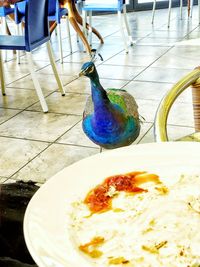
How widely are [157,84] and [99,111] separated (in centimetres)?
219

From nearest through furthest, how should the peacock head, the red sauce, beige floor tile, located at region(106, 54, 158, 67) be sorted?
1. the red sauce
2. the peacock head
3. beige floor tile, located at region(106, 54, 158, 67)

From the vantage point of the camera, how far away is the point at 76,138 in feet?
8.87

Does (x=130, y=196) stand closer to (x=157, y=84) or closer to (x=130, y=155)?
(x=130, y=155)

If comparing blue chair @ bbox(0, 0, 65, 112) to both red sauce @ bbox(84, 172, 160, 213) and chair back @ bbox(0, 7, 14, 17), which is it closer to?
chair back @ bbox(0, 7, 14, 17)

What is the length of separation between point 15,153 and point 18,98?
3.39 feet

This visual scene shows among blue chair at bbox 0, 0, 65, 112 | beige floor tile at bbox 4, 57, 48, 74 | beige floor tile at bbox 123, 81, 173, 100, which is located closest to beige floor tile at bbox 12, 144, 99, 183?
blue chair at bbox 0, 0, 65, 112

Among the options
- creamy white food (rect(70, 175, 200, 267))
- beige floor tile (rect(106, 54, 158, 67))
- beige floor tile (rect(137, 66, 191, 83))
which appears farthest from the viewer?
beige floor tile (rect(106, 54, 158, 67))

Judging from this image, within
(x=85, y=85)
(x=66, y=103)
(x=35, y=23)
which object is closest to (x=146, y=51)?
(x=85, y=85)

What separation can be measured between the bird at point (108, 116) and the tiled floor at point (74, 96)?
29.0 inches

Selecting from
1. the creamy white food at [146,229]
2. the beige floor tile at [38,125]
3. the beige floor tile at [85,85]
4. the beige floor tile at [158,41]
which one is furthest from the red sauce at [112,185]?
the beige floor tile at [158,41]

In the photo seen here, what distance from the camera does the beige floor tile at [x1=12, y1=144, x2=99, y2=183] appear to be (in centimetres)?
227

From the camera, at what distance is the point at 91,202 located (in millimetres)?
672

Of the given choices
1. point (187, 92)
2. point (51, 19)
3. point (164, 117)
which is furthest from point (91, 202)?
point (51, 19)

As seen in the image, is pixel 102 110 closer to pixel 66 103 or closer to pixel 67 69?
pixel 66 103
